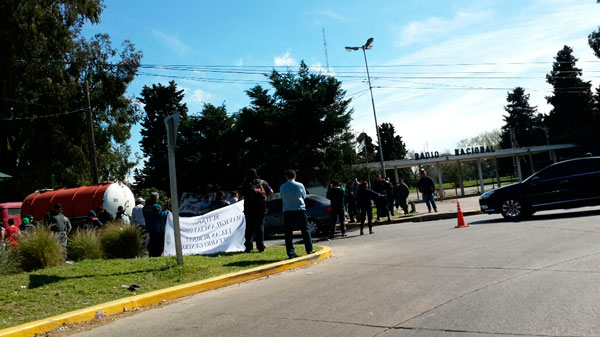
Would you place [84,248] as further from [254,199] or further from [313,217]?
[313,217]

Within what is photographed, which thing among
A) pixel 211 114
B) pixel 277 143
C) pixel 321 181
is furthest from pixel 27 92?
pixel 321 181

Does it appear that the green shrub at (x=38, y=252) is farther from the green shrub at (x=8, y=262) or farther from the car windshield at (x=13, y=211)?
the car windshield at (x=13, y=211)

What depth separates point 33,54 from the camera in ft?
96.3

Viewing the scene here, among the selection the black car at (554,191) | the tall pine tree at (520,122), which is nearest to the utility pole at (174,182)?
the black car at (554,191)

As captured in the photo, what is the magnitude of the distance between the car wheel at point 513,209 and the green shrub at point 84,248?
37.6ft

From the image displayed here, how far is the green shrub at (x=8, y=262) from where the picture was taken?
8.32 meters

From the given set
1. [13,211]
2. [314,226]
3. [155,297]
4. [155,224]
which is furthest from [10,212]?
[155,297]

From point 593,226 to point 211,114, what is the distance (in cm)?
2719

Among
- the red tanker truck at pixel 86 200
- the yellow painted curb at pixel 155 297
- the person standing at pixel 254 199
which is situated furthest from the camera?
the red tanker truck at pixel 86 200

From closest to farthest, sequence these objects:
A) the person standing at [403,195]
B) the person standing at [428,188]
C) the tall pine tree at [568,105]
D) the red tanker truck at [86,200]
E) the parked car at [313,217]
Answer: the parked car at [313,217] < the person standing at [428,188] < the person standing at [403,195] < the red tanker truck at [86,200] < the tall pine tree at [568,105]

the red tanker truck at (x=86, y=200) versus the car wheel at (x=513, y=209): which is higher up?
the red tanker truck at (x=86, y=200)

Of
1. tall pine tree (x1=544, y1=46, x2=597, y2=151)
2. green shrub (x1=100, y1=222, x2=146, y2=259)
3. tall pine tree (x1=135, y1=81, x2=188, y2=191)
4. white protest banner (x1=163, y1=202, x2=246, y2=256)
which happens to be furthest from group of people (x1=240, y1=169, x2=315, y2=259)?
tall pine tree (x1=544, y1=46, x2=597, y2=151)

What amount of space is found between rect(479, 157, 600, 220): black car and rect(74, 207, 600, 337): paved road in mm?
4781

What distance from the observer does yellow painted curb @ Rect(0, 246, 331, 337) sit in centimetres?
564
